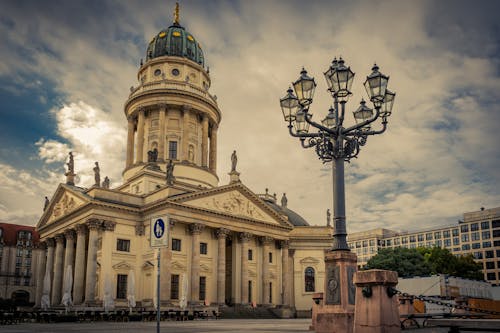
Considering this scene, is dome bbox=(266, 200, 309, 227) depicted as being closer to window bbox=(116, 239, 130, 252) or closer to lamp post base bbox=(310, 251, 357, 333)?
window bbox=(116, 239, 130, 252)

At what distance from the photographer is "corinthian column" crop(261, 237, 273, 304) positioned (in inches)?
2138

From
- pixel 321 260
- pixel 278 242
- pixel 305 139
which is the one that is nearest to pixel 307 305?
pixel 321 260

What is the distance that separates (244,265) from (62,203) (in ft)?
71.0

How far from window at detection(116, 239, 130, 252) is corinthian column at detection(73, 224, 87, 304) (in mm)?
3608

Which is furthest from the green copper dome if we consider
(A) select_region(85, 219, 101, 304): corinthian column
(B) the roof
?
(B) the roof

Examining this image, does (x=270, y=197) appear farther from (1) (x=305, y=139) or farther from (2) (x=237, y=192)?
(1) (x=305, y=139)

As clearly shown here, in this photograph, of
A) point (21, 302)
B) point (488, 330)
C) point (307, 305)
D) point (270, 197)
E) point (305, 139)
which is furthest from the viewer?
point (21, 302)

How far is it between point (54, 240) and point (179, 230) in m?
17.3

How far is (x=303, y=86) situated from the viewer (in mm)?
16391

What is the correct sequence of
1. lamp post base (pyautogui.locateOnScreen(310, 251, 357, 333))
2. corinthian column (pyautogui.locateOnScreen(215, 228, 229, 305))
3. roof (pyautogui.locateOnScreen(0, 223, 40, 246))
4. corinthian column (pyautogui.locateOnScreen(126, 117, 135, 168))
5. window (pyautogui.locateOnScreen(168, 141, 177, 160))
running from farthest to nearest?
roof (pyautogui.locateOnScreen(0, 223, 40, 246)), corinthian column (pyautogui.locateOnScreen(126, 117, 135, 168)), window (pyautogui.locateOnScreen(168, 141, 177, 160)), corinthian column (pyautogui.locateOnScreen(215, 228, 229, 305)), lamp post base (pyautogui.locateOnScreen(310, 251, 357, 333))

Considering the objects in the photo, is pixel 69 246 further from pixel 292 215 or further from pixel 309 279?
pixel 292 215

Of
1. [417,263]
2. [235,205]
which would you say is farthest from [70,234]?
[417,263]

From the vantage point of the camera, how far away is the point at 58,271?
53.8m

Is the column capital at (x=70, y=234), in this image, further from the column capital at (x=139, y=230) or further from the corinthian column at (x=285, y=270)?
the corinthian column at (x=285, y=270)
